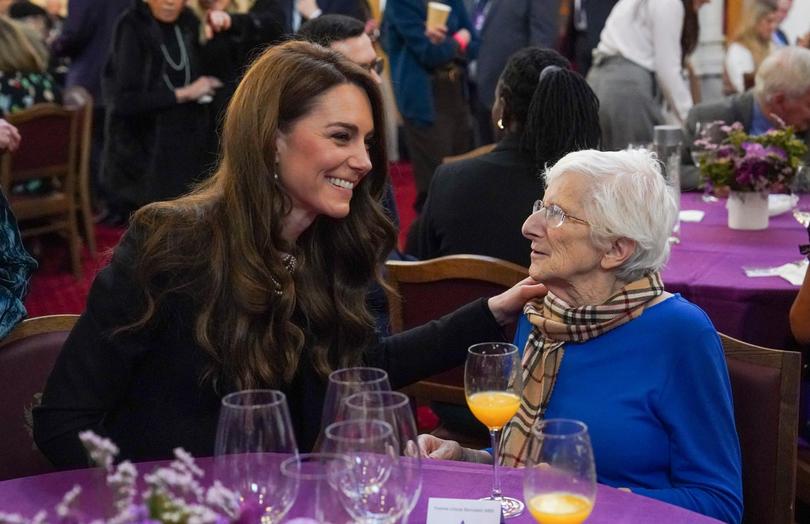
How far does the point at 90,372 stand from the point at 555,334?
825 millimetres

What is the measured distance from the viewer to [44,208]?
230 inches

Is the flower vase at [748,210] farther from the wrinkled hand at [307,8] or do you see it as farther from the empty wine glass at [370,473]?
the wrinkled hand at [307,8]

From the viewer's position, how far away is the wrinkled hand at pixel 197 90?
5324 millimetres

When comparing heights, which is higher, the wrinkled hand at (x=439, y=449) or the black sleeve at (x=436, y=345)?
the black sleeve at (x=436, y=345)

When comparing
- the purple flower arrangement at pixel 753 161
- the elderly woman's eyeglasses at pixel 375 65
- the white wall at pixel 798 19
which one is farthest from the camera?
the white wall at pixel 798 19

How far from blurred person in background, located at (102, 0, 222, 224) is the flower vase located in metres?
2.70

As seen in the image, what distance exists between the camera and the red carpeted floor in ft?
17.7

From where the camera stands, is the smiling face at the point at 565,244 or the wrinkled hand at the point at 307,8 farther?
the wrinkled hand at the point at 307,8

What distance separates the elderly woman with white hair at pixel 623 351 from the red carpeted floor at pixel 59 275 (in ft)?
10.1

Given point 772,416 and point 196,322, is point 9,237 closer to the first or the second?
point 196,322

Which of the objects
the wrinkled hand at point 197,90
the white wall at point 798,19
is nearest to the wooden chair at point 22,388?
the wrinkled hand at point 197,90

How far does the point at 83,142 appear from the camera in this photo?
5941mm

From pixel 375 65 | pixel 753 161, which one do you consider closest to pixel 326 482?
pixel 753 161

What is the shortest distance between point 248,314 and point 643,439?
2.38 feet
